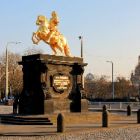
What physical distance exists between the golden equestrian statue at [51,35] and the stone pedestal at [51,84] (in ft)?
4.22

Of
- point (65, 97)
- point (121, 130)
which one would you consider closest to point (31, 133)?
point (121, 130)

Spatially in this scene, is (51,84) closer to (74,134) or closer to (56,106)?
(56,106)

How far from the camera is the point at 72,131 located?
21.7 metres

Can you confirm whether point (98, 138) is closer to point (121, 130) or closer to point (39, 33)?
point (121, 130)

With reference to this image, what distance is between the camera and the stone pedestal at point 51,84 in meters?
28.4

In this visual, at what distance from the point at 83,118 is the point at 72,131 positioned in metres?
6.23

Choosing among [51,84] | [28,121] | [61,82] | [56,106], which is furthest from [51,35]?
[28,121]

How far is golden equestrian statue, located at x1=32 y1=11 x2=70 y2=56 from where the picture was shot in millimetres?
30641

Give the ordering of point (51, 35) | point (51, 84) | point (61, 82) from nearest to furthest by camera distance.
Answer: point (51, 84), point (61, 82), point (51, 35)

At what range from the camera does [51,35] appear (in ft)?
101

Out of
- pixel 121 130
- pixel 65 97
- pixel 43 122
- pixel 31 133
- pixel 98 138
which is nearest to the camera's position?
pixel 98 138

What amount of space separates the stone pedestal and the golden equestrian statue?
1286 millimetres

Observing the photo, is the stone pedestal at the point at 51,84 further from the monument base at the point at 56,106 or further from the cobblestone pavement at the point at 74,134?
the cobblestone pavement at the point at 74,134

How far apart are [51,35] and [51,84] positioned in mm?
3919
